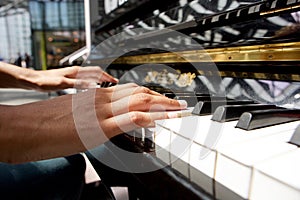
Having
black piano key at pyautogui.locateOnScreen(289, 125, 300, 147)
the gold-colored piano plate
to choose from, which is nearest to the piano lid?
the gold-colored piano plate

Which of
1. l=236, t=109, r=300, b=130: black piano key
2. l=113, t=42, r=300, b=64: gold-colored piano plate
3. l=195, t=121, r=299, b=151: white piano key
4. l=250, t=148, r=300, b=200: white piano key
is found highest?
l=113, t=42, r=300, b=64: gold-colored piano plate

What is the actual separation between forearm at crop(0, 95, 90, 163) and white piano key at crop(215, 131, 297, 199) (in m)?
0.30

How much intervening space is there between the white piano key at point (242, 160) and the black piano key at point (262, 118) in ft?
0.21

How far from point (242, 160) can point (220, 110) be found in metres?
0.21

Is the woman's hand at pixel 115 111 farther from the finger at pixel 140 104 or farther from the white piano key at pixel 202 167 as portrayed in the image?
the white piano key at pixel 202 167

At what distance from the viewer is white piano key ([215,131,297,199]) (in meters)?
0.34

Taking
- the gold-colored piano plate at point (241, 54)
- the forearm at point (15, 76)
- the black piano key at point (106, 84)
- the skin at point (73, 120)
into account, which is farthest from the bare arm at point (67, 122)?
the forearm at point (15, 76)

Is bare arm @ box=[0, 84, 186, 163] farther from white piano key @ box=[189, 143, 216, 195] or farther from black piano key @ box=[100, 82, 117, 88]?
black piano key @ box=[100, 82, 117, 88]

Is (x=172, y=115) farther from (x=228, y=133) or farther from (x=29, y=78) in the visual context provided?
(x=29, y=78)

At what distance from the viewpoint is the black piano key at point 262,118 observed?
0.47 m

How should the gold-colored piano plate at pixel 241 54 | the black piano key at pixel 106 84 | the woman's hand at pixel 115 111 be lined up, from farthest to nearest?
1. the black piano key at pixel 106 84
2. the gold-colored piano plate at pixel 241 54
3. the woman's hand at pixel 115 111

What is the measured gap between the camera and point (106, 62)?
6.12ft

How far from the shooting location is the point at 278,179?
30 cm

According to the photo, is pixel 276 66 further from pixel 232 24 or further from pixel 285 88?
pixel 232 24
